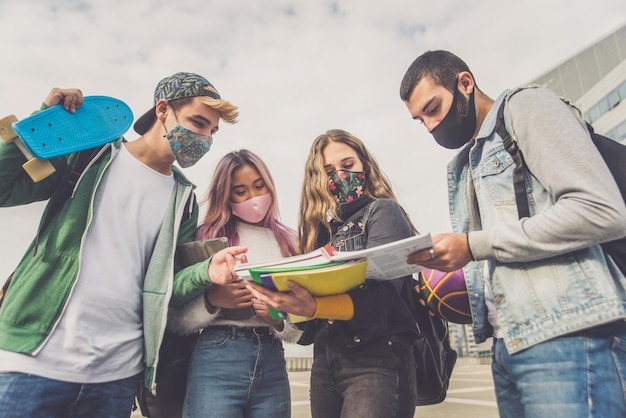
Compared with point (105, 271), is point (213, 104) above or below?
above

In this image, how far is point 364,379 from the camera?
1.74m

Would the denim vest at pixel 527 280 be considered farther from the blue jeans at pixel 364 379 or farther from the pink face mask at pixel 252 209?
the pink face mask at pixel 252 209

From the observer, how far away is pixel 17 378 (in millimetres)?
1513

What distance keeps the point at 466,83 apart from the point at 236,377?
1.68 meters

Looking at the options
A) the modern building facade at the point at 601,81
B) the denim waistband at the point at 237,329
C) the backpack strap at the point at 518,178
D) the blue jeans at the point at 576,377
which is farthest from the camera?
the modern building facade at the point at 601,81

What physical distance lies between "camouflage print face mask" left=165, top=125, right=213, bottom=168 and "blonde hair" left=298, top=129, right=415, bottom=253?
1.98ft

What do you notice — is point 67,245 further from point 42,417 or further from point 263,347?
point 263,347

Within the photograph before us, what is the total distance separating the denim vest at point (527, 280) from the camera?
4.23 feet

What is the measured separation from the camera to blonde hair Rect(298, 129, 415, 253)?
7.33 feet

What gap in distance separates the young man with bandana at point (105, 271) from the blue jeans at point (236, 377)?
0.21 metres

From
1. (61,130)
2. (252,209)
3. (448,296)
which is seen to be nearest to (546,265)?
(448,296)

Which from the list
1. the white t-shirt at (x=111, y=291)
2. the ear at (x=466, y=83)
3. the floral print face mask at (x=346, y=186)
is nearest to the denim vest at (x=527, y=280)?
the ear at (x=466, y=83)

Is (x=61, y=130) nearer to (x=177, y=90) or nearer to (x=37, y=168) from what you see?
(x=37, y=168)

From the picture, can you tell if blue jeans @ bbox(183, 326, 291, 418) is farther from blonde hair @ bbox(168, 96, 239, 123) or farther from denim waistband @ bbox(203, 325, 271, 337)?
blonde hair @ bbox(168, 96, 239, 123)
